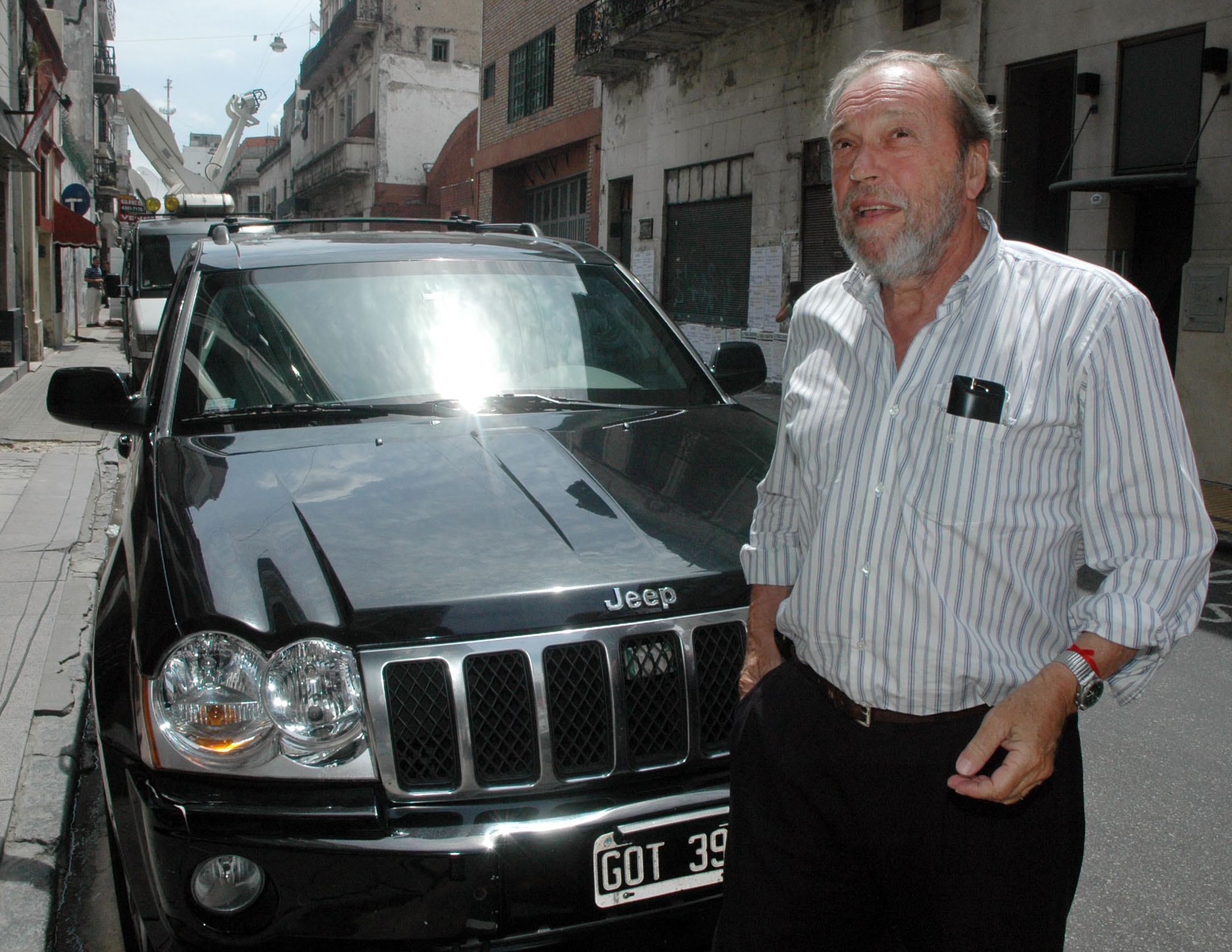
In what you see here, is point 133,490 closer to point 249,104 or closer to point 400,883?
point 400,883

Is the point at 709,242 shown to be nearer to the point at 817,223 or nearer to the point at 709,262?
the point at 709,262

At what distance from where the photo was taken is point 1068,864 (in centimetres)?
172

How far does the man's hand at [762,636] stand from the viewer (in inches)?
82.4

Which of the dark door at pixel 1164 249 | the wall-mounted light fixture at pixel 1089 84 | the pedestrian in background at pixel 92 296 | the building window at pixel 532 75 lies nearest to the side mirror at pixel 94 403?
the dark door at pixel 1164 249

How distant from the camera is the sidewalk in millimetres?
3236

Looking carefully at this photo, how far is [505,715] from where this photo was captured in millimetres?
2180

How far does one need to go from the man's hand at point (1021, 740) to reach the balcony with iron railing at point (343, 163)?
40.3 meters

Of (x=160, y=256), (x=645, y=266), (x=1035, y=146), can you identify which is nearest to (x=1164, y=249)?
(x=1035, y=146)

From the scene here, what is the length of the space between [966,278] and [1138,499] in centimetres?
42

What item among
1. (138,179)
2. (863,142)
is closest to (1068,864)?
(863,142)

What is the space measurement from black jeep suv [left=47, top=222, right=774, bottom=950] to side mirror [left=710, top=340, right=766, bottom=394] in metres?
1.08

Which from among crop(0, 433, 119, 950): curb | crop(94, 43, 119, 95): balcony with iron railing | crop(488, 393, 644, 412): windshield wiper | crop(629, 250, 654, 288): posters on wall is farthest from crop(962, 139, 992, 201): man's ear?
crop(94, 43, 119, 95): balcony with iron railing

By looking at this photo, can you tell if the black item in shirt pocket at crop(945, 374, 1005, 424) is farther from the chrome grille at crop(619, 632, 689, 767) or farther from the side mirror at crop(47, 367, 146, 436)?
the side mirror at crop(47, 367, 146, 436)

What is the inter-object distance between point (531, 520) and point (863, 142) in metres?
1.05
